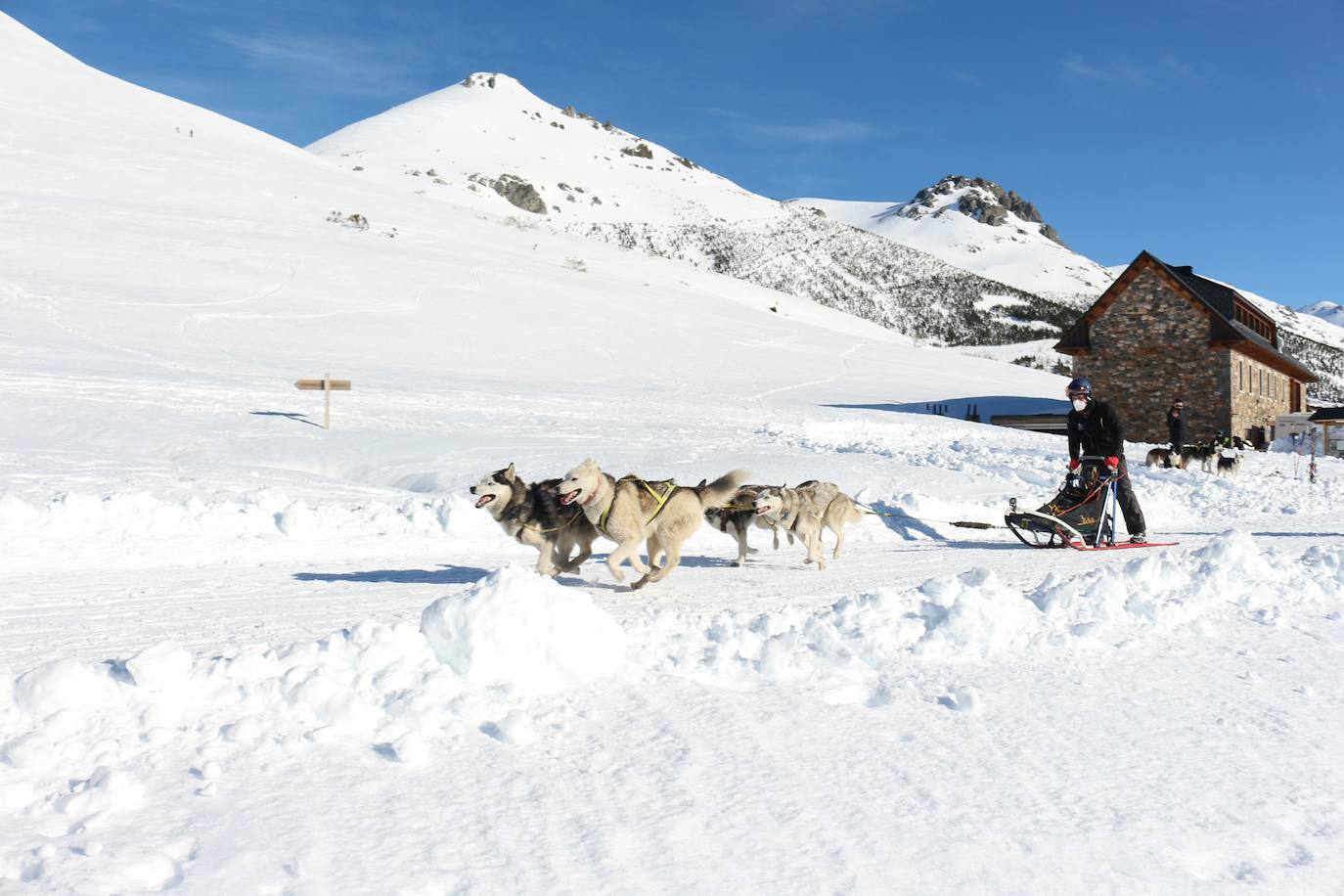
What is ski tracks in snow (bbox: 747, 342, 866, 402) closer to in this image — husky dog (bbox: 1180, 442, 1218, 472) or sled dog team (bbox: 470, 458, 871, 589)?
husky dog (bbox: 1180, 442, 1218, 472)

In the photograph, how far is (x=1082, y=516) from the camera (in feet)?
34.2

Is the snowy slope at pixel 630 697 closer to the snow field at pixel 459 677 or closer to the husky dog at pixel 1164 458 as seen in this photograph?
the snow field at pixel 459 677

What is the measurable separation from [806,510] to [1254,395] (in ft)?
119

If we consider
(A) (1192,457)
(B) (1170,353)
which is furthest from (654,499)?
(B) (1170,353)

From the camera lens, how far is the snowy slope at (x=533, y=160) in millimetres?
114188

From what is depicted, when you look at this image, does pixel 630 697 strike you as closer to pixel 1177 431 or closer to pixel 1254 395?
pixel 1177 431

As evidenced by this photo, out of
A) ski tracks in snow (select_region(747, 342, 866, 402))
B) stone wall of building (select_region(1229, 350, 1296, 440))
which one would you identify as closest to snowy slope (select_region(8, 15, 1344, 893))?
ski tracks in snow (select_region(747, 342, 866, 402))

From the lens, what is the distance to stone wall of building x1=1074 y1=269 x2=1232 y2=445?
35.6 meters

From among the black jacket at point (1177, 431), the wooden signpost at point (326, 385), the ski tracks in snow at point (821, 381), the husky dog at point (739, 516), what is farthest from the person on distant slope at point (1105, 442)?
the ski tracks in snow at point (821, 381)

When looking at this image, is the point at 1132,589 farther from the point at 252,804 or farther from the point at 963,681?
the point at 252,804

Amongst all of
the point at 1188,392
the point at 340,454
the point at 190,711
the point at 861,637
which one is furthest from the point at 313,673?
the point at 1188,392

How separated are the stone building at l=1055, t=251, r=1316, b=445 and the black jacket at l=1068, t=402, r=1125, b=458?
94.1ft

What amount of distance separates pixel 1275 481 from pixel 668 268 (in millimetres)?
53161

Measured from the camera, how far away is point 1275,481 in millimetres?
18484
